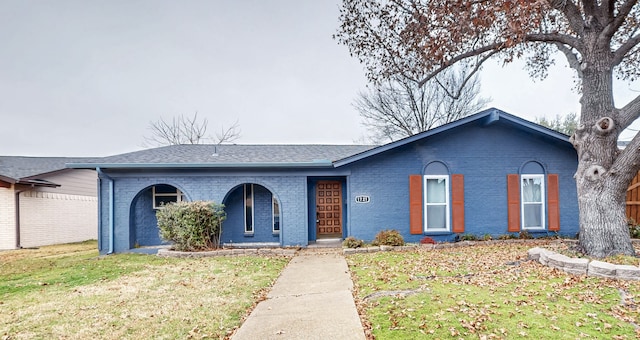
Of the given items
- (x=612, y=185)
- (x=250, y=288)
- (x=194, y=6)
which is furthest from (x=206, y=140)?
(x=612, y=185)

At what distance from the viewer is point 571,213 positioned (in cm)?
975

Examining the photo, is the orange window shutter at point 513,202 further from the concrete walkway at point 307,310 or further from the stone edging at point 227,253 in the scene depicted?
the stone edging at point 227,253

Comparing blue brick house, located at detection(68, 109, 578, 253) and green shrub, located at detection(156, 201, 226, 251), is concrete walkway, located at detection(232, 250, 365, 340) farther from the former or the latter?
blue brick house, located at detection(68, 109, 578, 253)

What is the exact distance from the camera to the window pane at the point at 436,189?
31.8 feet

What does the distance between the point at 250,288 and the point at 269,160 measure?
4916 mm

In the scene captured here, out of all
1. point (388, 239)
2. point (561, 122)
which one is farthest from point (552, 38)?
point (561, 122)

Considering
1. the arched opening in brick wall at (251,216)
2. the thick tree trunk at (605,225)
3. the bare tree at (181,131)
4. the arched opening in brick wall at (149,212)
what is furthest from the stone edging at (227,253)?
the bare tree at (181,131)

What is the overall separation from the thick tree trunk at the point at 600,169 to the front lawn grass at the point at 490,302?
1454 mm

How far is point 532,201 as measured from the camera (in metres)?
9.74

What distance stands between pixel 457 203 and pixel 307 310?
706 centimetres

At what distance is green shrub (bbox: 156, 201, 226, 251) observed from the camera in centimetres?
845

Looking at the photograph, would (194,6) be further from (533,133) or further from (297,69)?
(533,133)

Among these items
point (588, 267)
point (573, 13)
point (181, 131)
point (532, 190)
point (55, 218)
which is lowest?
point (588, 267)

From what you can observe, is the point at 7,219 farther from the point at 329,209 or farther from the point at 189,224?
the point at 329,209
